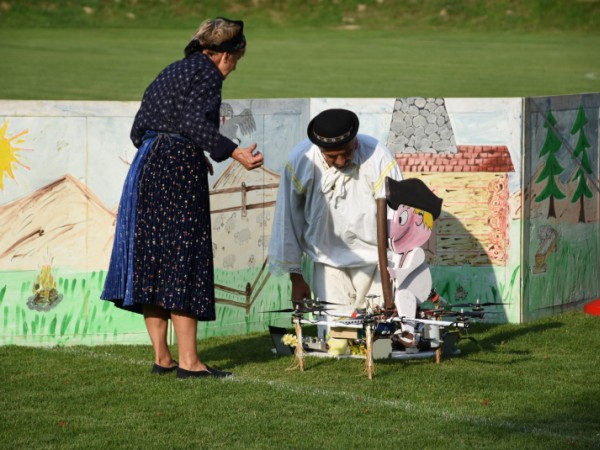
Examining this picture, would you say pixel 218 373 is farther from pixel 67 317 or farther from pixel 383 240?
pixel 67 317

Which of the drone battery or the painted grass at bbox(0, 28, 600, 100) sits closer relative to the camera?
the drone battery

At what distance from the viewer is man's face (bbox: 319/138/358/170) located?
24.3ft

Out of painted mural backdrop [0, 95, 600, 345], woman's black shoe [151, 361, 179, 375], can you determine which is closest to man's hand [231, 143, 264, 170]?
woman's black shoe [151, 361, 179, 375]

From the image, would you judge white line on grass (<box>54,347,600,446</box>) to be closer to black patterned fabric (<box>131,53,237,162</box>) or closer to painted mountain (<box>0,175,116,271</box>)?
black patterned fabric (<box>131,53,237,162</box>)

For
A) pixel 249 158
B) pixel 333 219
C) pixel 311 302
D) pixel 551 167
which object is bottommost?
pixel 311 302

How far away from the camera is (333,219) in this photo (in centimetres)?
774

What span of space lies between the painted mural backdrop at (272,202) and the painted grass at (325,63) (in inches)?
501

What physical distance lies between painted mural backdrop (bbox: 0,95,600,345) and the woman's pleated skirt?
4.93 ft

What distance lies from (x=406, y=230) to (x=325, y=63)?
891 inches

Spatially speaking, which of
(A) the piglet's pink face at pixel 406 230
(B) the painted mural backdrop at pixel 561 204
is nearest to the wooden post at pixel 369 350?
(A) the piglet's pink face at pixel 406 230

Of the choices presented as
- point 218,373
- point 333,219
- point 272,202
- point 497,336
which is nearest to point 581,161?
point 497,336

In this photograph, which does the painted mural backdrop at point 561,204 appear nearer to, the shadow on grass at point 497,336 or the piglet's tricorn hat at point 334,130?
the shadow on grass at point 497,336

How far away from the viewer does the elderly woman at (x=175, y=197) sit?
6969 millimetres

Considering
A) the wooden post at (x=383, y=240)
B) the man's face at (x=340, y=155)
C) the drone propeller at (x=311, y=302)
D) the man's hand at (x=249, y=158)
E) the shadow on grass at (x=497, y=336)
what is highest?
the man's face at (x=340, y=155)
